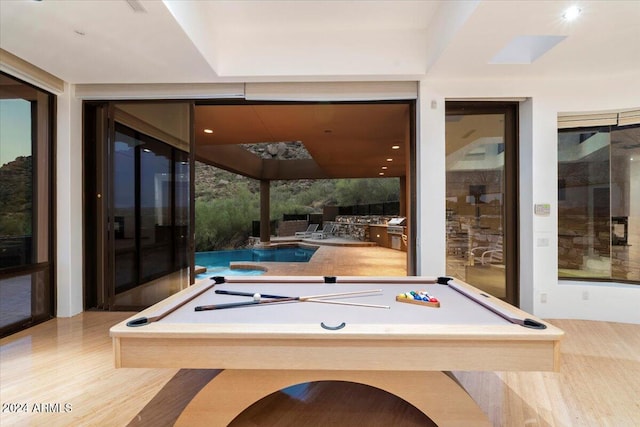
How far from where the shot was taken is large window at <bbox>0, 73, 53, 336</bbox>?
3080 millimetres

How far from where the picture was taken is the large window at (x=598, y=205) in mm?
3668

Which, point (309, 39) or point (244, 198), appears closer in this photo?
point (309, 39)

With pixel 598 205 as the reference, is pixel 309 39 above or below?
above

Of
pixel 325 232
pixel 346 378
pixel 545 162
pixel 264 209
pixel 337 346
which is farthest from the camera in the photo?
pixel 325 232

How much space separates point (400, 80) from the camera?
11.2 feet

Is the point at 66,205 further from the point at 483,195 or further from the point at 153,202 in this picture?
the point at 483,195

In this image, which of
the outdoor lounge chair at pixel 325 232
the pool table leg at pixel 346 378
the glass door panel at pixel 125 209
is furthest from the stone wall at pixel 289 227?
the pool table leg at pixel 346 378

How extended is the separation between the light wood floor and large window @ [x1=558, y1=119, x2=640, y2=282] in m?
1.31

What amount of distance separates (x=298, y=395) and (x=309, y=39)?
331 centimetres

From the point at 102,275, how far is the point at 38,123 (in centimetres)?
190

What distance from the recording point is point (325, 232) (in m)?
14.8

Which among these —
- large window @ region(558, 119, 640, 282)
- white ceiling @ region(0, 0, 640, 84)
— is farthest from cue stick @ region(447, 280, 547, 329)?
large window @ region(558, 119, 640, 282)

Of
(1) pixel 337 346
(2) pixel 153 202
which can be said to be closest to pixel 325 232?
(2) pixel 153 202

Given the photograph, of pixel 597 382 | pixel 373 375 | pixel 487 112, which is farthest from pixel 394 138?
pixel 373 375
